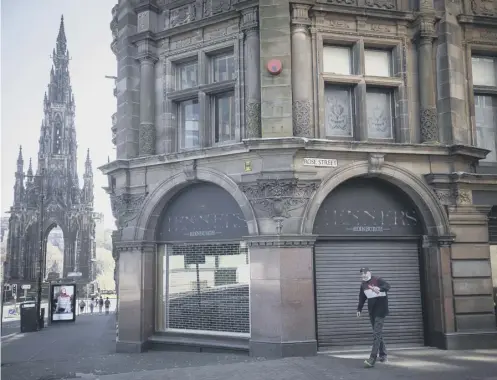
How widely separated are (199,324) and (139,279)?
2.15 m

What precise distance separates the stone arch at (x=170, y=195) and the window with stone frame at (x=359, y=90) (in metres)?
2.95

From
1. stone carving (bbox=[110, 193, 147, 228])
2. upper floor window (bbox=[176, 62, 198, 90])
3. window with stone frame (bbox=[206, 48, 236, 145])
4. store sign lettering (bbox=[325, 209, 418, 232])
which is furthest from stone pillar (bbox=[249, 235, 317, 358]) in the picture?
upper floor window (bbox=[176, 62, 198, 90])

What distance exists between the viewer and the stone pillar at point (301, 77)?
13180 mm

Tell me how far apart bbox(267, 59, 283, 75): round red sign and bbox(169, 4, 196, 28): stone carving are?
11.0ft

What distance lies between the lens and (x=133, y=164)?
49.4 feet

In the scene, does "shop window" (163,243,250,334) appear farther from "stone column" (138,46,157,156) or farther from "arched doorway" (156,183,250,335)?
"stone column" (138,46,157,156)

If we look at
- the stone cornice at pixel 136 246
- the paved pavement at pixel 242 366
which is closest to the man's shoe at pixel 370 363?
the paved pavement at pixel 242 366

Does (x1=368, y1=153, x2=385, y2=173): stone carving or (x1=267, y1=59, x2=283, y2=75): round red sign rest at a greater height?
(x1=267, y1=59, x2=283, y2=75): round red sign

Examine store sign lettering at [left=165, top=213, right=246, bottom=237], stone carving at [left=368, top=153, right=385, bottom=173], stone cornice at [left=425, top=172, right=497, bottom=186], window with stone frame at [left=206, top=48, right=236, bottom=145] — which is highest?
window with stone frame at [left=206, top=48, right=236, bottom=145]

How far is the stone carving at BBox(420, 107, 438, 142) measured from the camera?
14016 mm

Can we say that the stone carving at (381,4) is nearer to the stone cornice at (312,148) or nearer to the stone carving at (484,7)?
the stone carving at (484,7)

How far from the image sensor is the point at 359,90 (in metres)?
14.0

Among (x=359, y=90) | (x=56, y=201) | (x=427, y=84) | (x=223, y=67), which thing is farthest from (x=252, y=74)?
(x=56, y=201)

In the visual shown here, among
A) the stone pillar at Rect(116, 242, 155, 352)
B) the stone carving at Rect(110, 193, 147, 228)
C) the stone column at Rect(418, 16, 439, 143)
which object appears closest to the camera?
the stone column at Rect(418, 16, 439, 143)
